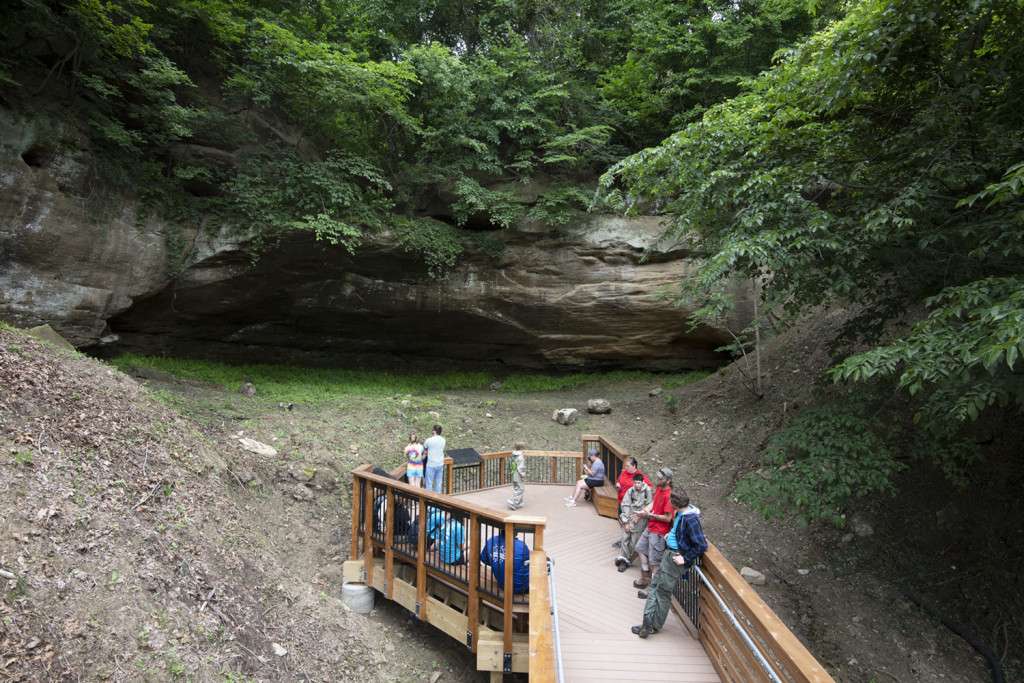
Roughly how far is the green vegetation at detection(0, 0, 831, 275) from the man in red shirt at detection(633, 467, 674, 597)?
32.1ft

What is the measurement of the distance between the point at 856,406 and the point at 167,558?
7821 millimetres

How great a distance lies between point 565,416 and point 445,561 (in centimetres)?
822

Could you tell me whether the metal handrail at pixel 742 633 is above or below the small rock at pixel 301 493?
above

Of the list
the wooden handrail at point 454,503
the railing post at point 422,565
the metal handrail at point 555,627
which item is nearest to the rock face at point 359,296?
the wooden handrail at point 454,503

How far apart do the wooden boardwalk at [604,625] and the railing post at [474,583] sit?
85 cm

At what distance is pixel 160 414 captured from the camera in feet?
22.9

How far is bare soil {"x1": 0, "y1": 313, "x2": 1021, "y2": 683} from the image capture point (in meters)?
3.80

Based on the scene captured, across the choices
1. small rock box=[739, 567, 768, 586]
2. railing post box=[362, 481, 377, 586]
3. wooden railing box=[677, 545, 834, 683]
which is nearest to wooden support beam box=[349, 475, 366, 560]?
railing post box=[362, 481, 377, 586]

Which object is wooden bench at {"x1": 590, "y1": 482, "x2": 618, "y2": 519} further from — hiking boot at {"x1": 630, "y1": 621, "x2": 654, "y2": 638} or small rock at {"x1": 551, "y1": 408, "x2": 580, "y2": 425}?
small rock at {"x1": 551, "y1": 408, "x2": 580, "y2": 425}

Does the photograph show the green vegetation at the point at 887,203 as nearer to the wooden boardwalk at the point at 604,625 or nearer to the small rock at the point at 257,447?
the wooden boardwalk at the point at 604,625

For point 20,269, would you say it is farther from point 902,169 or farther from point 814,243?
point 902,169

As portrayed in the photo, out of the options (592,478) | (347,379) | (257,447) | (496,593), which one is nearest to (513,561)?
(496,593)

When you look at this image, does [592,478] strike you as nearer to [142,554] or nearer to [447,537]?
[447,537]

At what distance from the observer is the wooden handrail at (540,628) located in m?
3.06
